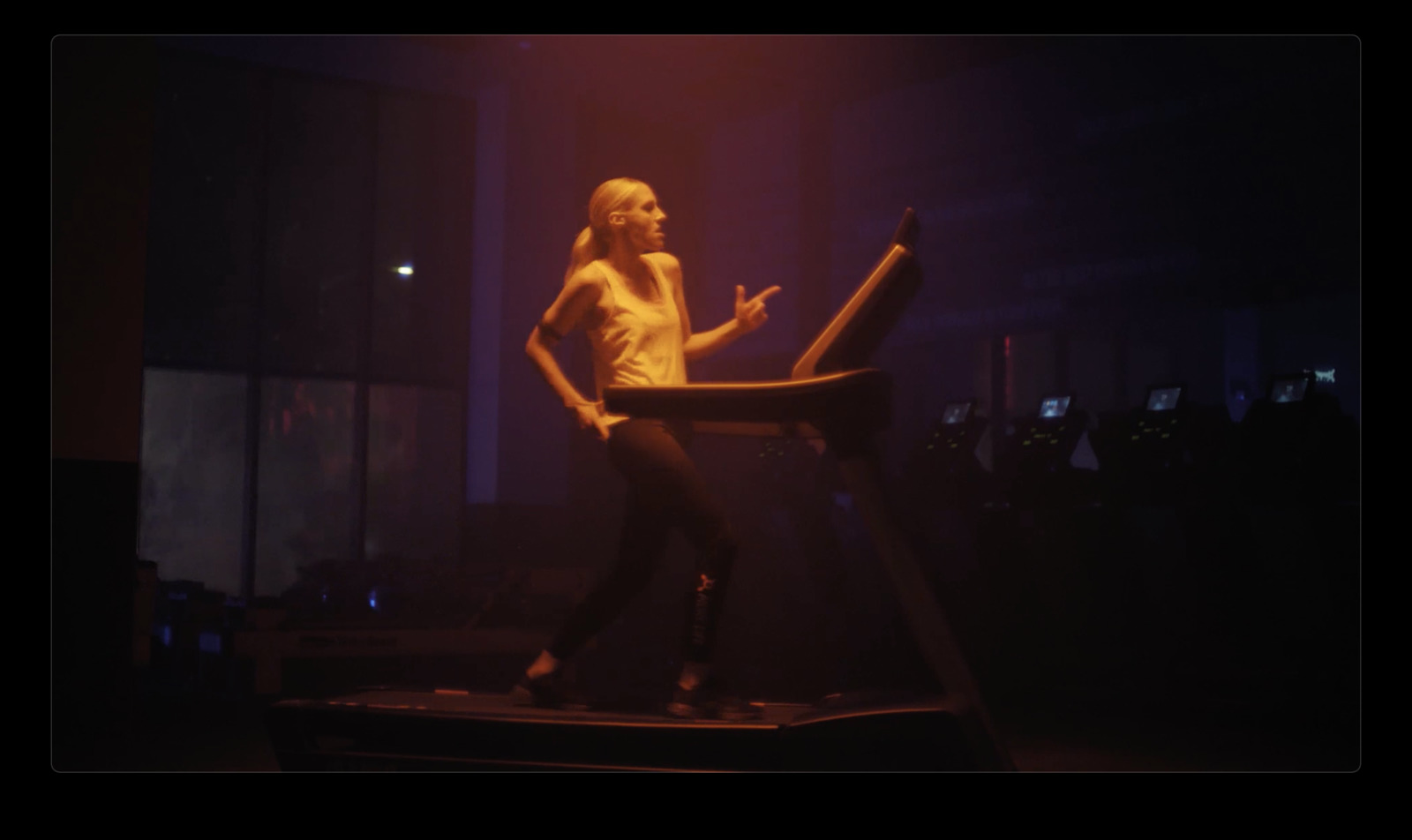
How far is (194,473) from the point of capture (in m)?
6.87

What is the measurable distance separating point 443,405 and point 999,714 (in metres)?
4.83

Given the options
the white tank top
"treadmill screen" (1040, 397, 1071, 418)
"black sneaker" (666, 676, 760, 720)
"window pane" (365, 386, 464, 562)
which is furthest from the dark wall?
"window pane" (365, 386, 464, 562)

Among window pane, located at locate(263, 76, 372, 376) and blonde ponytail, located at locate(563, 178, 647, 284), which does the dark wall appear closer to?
blonde ponytail, located at locate(563, 178, 647, 284)

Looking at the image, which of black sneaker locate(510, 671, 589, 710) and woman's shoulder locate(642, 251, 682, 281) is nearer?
black sneaker locate(510, 671, 589, 710)

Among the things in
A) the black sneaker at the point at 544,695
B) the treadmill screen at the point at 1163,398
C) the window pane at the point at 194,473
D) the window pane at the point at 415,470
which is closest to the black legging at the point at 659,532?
the black sneaker at the point at 544,695

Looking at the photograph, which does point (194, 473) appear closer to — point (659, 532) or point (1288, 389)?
point (659, 532)

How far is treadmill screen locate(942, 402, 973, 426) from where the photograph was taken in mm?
5223

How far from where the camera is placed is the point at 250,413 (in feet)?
22.7

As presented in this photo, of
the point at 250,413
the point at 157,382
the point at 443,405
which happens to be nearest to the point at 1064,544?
the point at 443,405

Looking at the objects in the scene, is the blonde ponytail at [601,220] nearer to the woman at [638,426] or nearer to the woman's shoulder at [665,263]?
the woman at [638,426]

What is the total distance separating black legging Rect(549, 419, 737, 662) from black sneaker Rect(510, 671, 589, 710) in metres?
0.10

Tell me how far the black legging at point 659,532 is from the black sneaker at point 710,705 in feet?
0.23

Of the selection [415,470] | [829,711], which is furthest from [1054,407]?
[415,470]

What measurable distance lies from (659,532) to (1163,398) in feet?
9.55
